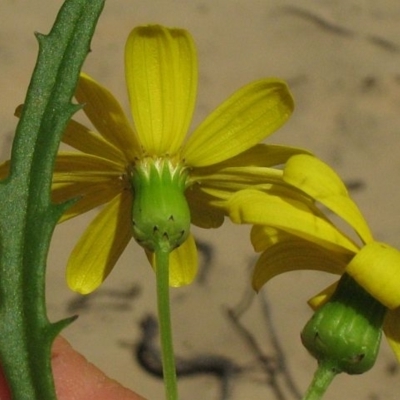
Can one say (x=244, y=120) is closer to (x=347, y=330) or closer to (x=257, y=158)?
(x=257, y=158)

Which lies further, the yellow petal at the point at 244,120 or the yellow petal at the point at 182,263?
the yellow petal at the point at 182,263

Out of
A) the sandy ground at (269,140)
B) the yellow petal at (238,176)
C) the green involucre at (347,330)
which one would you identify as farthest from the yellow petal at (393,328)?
the sandy ground at (269,140)

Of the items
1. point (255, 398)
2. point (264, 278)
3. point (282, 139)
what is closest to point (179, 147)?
point (264, 278)

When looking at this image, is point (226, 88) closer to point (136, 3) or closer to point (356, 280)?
point (136, 3)

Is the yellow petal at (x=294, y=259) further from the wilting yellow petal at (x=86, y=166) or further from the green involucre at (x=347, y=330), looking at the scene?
the wilting yellow petal at (x=86, y=166)

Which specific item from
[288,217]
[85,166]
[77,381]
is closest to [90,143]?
[85,166]

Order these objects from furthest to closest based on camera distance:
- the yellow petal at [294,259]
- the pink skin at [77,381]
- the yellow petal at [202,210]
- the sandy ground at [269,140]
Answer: the sandy ground at [269,140]
the pink skin at [77,381]
the yellow petal at [202,210]
the yellow petal at [294,259]

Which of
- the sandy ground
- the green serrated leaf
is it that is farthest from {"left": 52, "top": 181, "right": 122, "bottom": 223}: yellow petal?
the sandy ground
